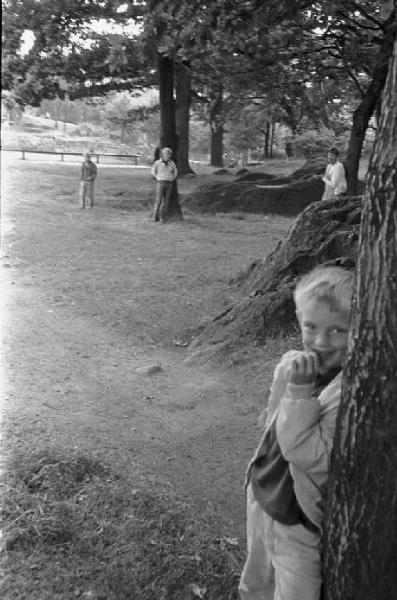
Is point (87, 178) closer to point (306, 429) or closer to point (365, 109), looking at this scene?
point (365, 109)

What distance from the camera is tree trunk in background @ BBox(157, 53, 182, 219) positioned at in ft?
52.3

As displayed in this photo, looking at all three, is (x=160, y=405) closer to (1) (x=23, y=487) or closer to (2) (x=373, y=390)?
(1) (x=23, y=487)

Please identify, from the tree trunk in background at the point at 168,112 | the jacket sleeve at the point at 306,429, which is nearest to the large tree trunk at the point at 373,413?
the jacket sleeve at the point at 306,429

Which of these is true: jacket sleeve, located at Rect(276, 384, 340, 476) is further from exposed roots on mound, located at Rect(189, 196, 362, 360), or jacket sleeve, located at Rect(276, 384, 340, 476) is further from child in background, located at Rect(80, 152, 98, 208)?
child in background, located at Rect(80, 152, 98, 208)

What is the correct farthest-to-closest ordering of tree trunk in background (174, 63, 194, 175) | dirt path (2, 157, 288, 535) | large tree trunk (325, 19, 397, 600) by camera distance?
tree trunk in background (174, 63, 194, 175) → dirt path (2, 157, 288, 535) → large tree trunk (325, 19, 397, 600)

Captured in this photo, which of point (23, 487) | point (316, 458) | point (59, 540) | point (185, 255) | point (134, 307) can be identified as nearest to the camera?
point (316, 458)

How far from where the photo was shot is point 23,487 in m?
3.61

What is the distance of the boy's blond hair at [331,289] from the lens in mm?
2246

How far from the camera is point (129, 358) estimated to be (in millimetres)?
6930

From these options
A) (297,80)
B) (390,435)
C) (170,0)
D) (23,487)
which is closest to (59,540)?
(23,487)

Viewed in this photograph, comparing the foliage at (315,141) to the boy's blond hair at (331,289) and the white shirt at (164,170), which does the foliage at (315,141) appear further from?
the boy's blond hair at (331,289)

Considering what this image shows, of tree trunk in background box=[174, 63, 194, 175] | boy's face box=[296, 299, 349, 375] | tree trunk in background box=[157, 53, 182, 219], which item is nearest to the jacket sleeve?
boy's face box=[296, 299, 349, 375]

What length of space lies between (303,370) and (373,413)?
25cm

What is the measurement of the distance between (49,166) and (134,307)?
23.4 meters
